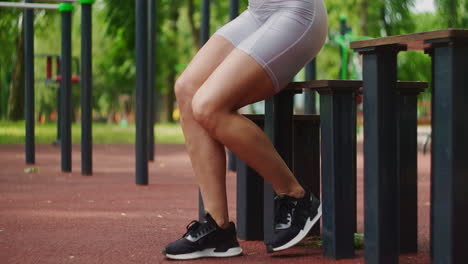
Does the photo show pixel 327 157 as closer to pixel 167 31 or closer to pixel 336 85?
pixel 336 85

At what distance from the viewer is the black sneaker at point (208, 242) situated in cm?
319

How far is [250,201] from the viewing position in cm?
367

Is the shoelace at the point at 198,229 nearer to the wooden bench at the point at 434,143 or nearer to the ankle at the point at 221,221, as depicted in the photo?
the ankle at the point at 221,221

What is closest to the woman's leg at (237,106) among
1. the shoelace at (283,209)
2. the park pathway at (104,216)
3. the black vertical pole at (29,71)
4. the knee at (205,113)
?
the knee at (205,113)

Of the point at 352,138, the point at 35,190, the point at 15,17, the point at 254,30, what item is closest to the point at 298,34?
the point at 254,30

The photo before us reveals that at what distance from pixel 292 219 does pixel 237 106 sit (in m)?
0.51

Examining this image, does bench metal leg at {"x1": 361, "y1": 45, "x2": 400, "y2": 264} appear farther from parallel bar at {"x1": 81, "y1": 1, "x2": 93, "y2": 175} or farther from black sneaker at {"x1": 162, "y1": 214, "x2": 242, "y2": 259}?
parallel bar at {"x1": 81, "y1": 1, "x2": 93, "y2": 175}

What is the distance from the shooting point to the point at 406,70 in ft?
94.0

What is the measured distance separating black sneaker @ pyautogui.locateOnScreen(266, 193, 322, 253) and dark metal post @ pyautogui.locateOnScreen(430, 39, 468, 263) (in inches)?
36.0

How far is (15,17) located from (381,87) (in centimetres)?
1825

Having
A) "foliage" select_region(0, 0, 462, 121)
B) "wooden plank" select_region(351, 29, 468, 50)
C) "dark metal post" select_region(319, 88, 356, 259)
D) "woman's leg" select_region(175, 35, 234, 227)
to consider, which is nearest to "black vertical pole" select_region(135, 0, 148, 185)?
"woman's leg" select_region(175, 35, 234, 227)

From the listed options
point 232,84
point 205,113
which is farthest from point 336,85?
point 205,113

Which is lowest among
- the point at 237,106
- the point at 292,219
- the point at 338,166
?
the point at 292,219

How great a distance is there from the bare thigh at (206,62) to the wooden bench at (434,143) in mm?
734
